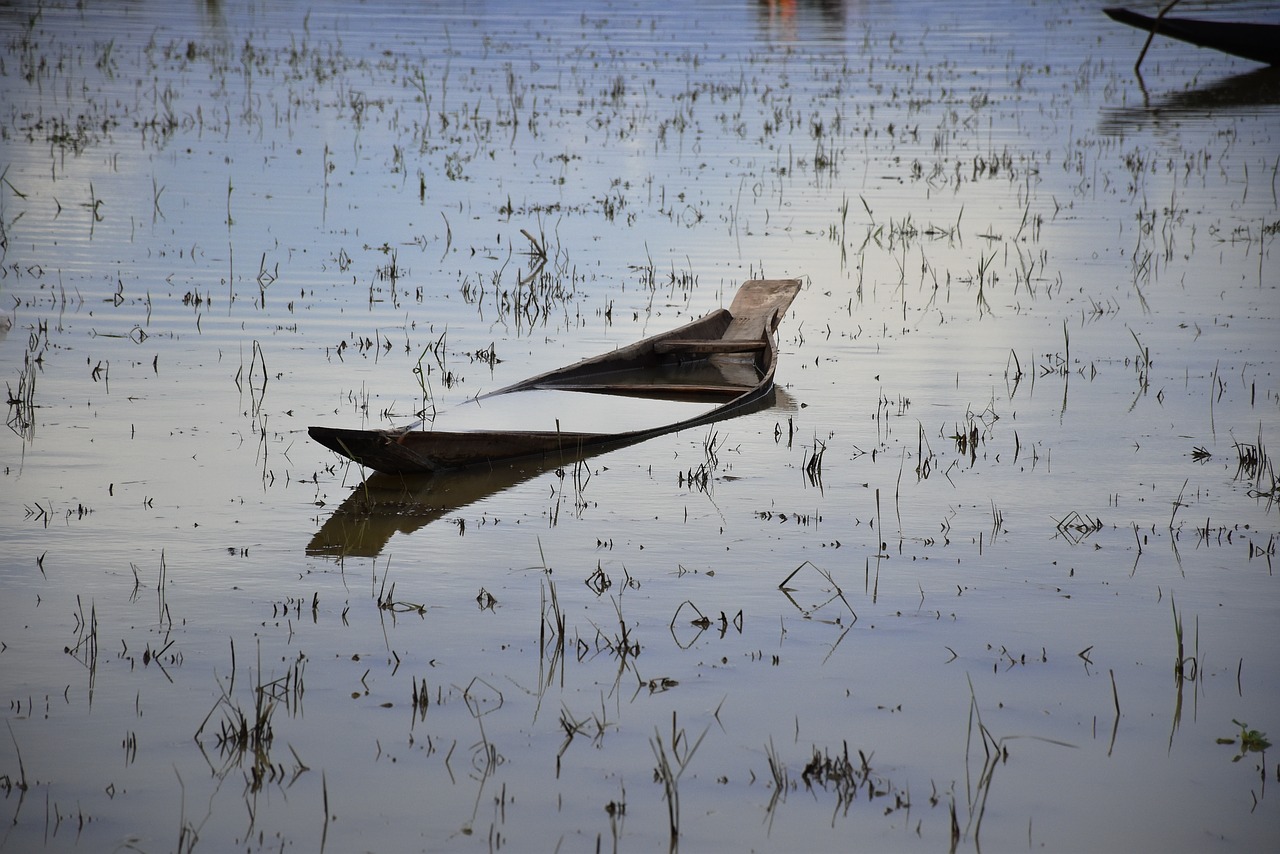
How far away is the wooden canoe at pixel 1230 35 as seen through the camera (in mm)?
26250

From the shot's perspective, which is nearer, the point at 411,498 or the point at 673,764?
the point at 673,764

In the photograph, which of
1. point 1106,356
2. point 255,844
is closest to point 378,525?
point 255,844

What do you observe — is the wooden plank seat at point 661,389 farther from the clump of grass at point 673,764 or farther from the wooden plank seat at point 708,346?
the clump of grass at point 673,764

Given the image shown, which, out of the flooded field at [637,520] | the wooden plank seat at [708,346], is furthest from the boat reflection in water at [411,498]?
the wooden plank seat at [708,346]

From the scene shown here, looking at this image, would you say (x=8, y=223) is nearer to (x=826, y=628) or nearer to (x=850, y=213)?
(x=850, y=213)

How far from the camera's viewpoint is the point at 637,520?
6.32 m

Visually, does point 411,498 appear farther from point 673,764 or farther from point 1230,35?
point 1230,35

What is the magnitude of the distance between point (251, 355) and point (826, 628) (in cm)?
515

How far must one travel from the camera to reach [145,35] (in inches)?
1167

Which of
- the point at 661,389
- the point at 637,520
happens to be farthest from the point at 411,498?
the point at 661,389

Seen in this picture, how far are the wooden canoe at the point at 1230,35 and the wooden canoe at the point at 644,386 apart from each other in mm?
19521

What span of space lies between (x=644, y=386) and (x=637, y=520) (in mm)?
2390

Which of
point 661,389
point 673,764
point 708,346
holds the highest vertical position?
point 708,346

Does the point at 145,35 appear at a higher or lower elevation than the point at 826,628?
higher
